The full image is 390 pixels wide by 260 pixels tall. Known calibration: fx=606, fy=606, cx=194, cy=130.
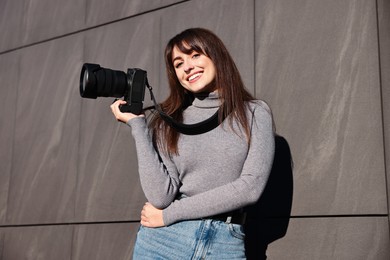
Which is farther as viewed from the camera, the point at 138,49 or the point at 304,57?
the point at 138,49

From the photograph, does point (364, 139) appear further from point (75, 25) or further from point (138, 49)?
point (75, 25)

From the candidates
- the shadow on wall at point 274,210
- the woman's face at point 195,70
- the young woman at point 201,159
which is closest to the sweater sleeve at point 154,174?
the young woman at point 201,159

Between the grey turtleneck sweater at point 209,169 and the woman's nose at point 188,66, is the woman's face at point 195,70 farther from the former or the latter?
the grey turtleneck sweater at point 209,169

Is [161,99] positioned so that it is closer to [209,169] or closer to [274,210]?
[274,210]

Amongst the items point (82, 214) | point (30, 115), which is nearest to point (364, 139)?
point (82, 214)

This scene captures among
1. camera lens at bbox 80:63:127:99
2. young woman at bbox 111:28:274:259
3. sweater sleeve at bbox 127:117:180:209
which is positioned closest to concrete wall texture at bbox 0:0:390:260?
young woman at bbox 111:28:274:259

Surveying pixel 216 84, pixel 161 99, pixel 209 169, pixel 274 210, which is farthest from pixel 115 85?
pixel 161 99

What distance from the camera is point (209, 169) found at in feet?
7.42

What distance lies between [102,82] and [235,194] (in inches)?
27.6

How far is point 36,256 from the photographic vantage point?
4.13 m

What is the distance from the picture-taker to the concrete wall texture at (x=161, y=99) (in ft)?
8.98

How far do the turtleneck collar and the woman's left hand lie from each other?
48 centimetres

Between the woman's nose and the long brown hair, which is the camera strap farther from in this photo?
the woman's nose

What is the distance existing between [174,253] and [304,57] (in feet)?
4.37
